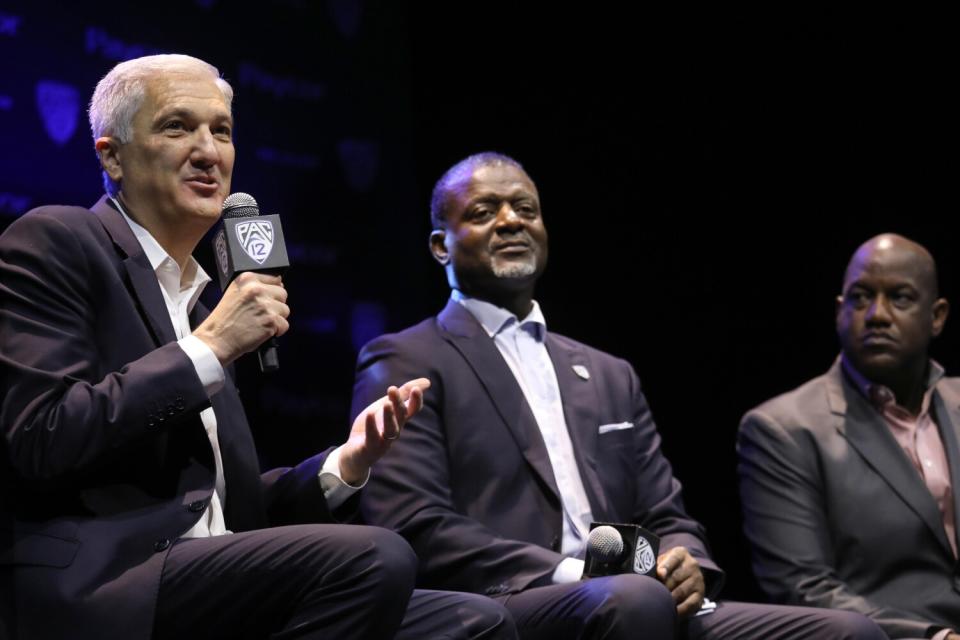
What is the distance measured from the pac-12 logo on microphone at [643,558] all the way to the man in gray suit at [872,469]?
34.9 inches

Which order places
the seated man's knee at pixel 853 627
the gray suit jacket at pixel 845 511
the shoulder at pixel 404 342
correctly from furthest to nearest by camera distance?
the gray suit jacket at pixel 845 511 → the shoulder at pixel 404 342 → the seated man's knee at pixel 853 627

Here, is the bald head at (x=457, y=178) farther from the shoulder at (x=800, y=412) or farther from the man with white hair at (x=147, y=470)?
the man with white hair at (x=147, y=470)

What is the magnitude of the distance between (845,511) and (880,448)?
0.24 m

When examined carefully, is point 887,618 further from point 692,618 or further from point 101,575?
point 101,575

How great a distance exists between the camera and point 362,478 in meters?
2.65

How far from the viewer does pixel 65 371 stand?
221 cm

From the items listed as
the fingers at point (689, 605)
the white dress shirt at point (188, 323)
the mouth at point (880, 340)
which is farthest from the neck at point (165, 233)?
the mouth at point (880, 340)

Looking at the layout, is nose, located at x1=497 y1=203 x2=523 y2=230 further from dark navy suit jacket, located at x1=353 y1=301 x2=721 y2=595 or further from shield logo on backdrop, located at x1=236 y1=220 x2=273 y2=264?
shield logo on backdrop, located at x1=236 y1=220 x2=273 y2=264

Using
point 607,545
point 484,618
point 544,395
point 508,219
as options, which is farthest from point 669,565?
point 508,219

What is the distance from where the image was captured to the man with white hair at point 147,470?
6.98 feet

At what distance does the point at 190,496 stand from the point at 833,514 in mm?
2298

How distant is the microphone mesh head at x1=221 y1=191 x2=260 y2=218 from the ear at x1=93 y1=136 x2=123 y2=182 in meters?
0.29

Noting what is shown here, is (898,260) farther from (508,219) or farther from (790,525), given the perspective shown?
(508,219)

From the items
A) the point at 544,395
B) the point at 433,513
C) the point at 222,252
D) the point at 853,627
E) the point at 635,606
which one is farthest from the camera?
the point at 544,395
